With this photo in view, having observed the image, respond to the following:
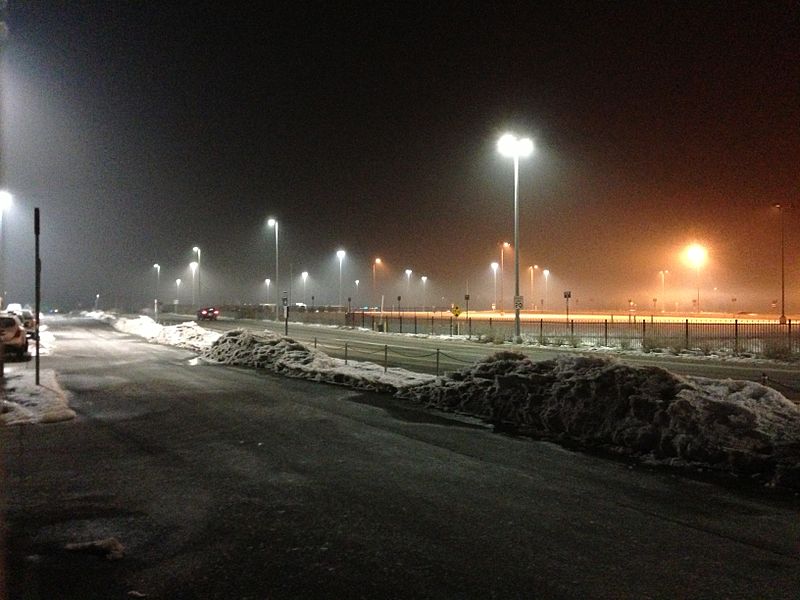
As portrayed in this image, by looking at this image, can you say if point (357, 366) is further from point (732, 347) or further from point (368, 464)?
point (732, 347)

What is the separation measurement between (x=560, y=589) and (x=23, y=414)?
35.5 feet

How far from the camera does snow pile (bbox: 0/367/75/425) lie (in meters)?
11.4

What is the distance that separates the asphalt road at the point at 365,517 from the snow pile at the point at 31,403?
557mm

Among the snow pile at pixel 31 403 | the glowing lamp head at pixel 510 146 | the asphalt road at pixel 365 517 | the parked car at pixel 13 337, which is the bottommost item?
the asphalt road at pixel 365 517

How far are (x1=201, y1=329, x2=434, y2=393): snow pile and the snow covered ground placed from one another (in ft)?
2.53

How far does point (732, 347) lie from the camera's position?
32906 mm

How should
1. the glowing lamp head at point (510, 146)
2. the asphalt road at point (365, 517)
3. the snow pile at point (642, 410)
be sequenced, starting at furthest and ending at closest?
the glowing lamp head at point (510, 146) → the snow pile at point (642, 410) → the asphalt road at point (365, 517)

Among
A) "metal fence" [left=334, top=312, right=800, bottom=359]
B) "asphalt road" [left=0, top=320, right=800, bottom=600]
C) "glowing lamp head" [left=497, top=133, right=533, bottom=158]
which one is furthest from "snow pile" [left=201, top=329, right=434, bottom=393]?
"metal fence" [left=334, top=312, right=800, bottom=359]

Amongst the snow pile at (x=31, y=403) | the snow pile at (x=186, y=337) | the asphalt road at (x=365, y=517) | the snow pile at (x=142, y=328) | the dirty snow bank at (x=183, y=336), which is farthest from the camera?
the snow pile at (x=142, y=328)

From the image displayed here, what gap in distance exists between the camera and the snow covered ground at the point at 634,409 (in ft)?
28.5

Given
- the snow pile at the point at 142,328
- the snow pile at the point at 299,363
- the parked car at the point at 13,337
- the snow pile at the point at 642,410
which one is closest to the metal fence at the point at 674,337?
the snow pile at the point at 299,363

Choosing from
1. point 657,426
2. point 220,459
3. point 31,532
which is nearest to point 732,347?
point 657,426

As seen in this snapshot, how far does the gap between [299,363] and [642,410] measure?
1224 centimetres

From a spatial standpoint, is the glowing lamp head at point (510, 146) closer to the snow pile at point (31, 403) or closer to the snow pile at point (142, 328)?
the snow pile at point (142, 328)
